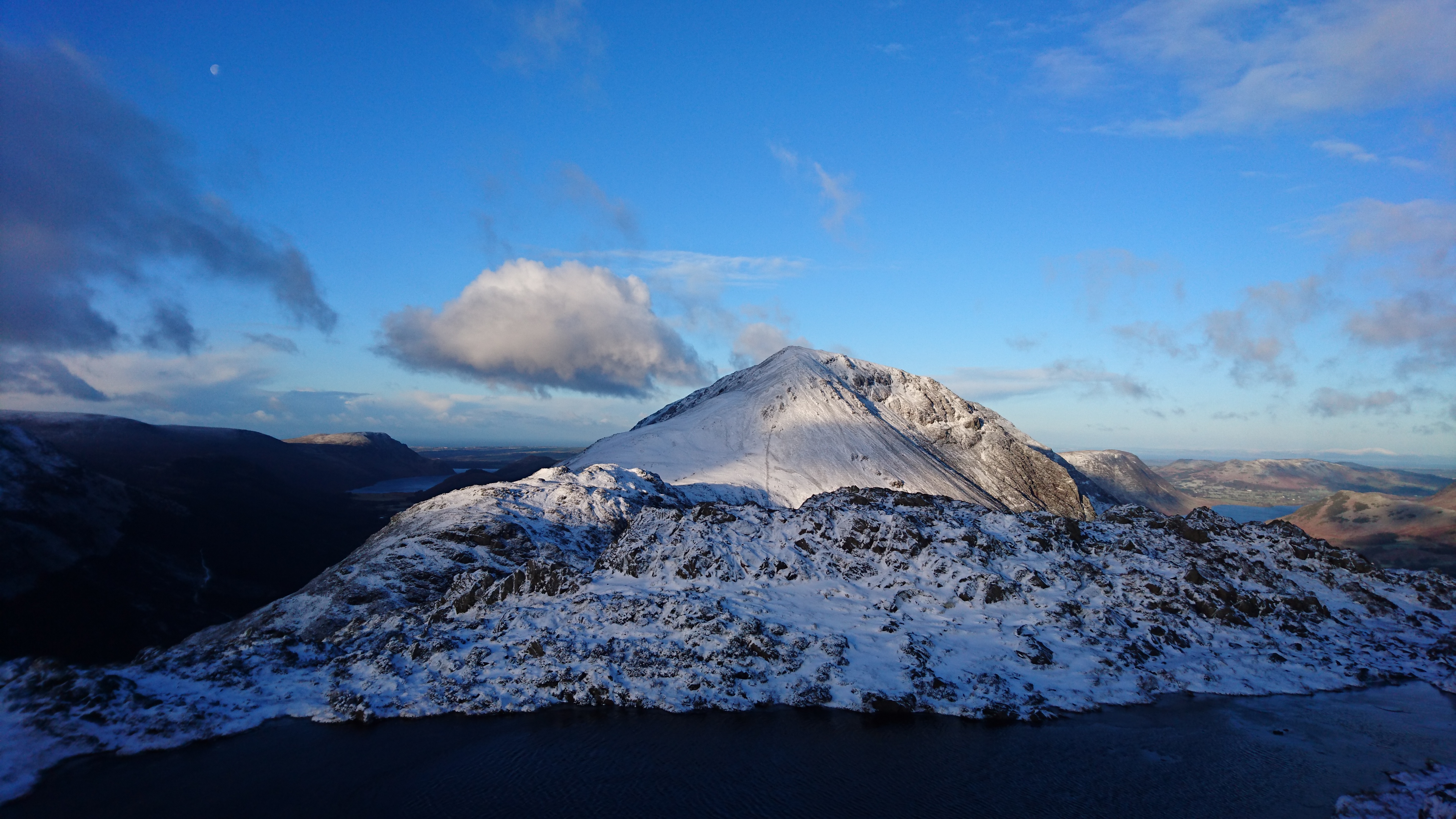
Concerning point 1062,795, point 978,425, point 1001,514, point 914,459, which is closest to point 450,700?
point 1062,795

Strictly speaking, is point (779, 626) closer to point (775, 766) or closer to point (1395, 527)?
point (775, 766)

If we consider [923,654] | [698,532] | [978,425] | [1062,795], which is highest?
[978,425]

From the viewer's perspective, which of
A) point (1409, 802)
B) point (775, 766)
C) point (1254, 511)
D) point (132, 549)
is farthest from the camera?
point (1254, 511)

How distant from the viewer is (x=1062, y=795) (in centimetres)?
2653

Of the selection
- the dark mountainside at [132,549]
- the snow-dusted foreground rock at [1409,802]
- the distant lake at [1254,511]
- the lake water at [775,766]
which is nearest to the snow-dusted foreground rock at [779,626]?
the lake water at [775,766]

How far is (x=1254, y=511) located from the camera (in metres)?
160

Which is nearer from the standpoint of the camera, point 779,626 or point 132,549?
point 779,626

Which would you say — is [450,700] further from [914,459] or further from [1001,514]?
[914,459]

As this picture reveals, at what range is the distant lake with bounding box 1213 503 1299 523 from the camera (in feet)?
477

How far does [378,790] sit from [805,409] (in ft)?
292

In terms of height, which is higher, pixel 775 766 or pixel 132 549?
pixel 132 549

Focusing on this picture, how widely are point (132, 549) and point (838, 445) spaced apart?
89302mm

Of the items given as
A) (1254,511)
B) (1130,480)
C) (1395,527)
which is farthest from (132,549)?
(1254,511)

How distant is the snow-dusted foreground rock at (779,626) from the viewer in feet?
113
